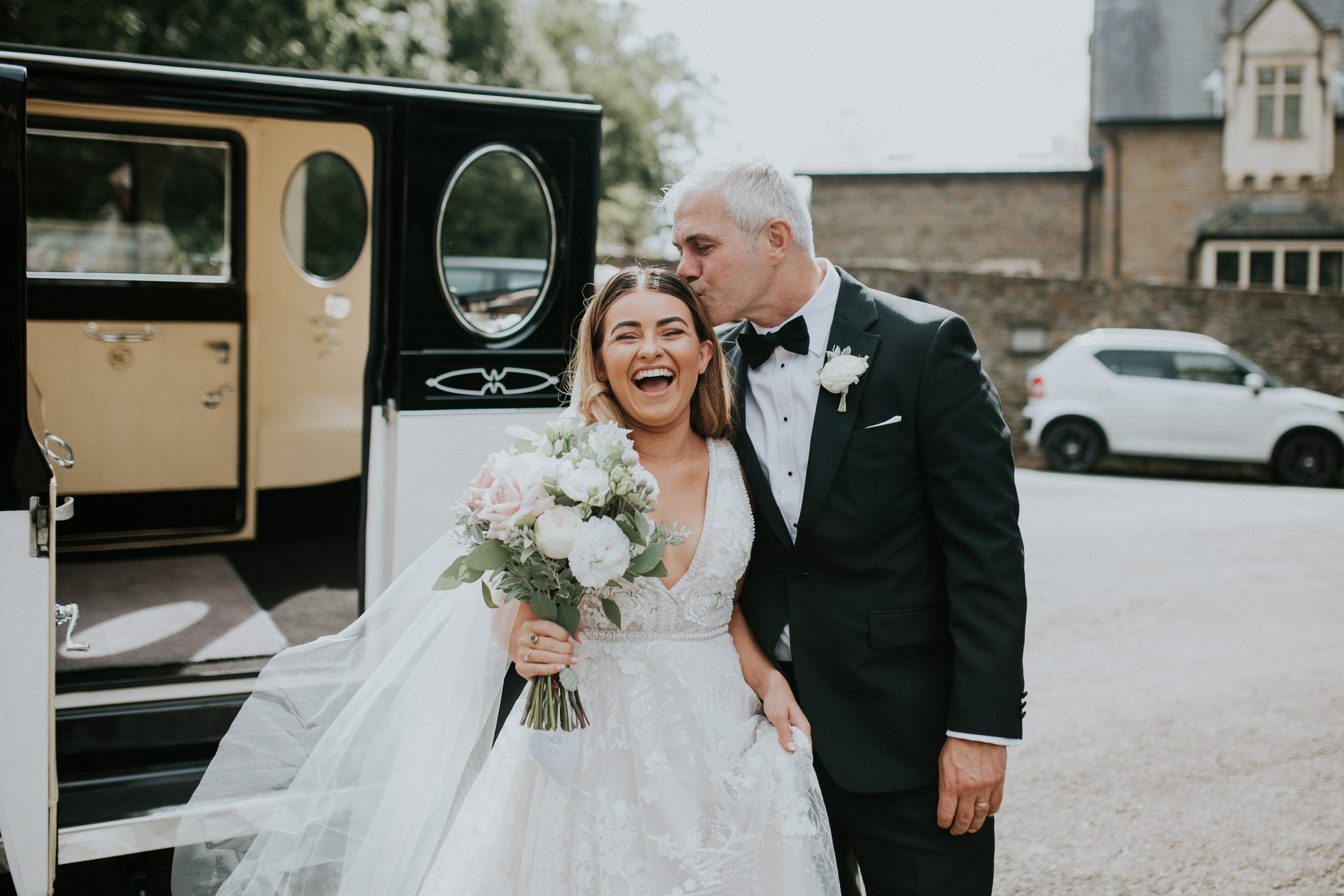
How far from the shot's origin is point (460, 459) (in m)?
3.89

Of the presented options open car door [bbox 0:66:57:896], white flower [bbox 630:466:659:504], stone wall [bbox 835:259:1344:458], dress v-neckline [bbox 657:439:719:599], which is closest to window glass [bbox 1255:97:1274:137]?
stone wall [bbox 835:259:1344:458]

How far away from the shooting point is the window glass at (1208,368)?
1348cm

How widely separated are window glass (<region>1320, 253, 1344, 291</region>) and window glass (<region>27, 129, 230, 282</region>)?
22.3 meters

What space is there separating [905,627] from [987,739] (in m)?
0.30

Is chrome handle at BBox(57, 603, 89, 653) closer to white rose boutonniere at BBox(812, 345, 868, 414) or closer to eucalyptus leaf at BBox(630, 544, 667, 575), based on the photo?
eucalyptus leaf at BBox(630, 544, 667, 575)

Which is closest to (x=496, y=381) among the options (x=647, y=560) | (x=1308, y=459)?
(x=647, y=560)

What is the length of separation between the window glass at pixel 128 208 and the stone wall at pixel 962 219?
18.6 m

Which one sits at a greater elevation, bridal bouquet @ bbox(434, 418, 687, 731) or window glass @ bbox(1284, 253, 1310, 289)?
window glass @ bbox(1284, 253, 1310, 289)

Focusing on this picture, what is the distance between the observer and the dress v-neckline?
2.44 metres

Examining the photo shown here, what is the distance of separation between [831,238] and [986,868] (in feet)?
74.3

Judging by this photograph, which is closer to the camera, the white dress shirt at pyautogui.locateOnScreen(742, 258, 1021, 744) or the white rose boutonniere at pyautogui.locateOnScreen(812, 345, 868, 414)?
the white rose boutonniere at pyautogui.locateOnScreen(812, 345, 868, 414)

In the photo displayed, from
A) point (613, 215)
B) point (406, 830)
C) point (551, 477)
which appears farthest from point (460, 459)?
point (613, 215)

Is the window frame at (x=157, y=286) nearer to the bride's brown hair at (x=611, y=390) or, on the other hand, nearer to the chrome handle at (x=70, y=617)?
the chrome handle at (x=70, y=617)

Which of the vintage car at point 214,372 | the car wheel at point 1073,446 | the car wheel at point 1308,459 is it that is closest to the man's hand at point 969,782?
the vintage car at point 214,372
